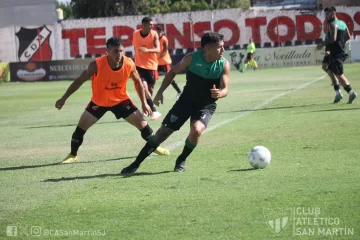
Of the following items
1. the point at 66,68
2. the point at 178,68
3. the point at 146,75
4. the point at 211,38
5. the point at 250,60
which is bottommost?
the point at 66,68

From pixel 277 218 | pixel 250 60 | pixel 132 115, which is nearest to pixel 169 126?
pixel 132 115

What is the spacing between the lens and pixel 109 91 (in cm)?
1173

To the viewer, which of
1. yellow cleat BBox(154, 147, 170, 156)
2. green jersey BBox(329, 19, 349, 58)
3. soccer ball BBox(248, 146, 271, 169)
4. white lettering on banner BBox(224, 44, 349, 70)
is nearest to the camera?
soccer ball BBox(248, 146, 271, 169)

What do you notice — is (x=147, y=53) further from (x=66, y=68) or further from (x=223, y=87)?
(x=66, y=68)

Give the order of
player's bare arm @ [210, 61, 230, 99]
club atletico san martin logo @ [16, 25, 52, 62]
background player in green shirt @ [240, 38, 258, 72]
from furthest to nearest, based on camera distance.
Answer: club atletico san martin logo @ [16, 25, 52, 62] < background player in green shirt @ [240, 38, 258, 72] < player's bare arm @ [210, 61, 230, 99]

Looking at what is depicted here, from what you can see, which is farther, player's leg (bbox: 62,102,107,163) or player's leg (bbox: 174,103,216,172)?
player's leg (bbox: 62,102,107,163)

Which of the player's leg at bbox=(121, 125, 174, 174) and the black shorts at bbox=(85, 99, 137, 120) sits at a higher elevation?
the black shorts at bbox=(85, 99, 137, 120)

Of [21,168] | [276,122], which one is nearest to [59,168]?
[21,168]

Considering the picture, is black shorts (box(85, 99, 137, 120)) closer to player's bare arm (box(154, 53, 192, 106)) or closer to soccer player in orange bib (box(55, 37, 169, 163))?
soccer player in orange bib (box(55, 37, 169, 163))

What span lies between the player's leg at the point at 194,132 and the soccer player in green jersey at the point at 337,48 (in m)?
9.34

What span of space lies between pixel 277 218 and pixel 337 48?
12.9 metres

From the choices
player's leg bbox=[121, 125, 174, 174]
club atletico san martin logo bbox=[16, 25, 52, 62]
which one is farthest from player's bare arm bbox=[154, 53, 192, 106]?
club atletico san martin logo bbox=[16, 25, 52, 62]

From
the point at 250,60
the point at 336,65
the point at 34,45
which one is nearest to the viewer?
the point at 336,65

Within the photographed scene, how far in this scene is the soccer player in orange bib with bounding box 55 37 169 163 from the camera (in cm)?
Answer: 1158
